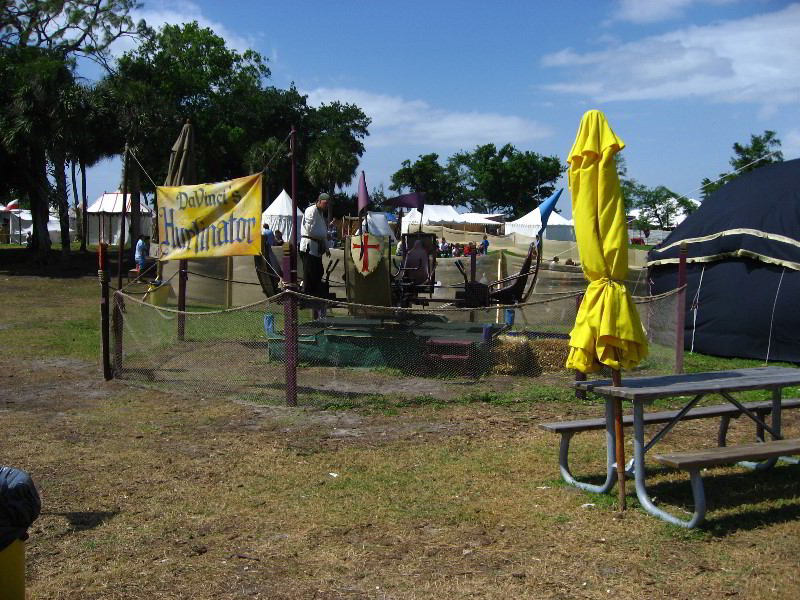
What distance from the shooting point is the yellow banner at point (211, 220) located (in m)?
9.56

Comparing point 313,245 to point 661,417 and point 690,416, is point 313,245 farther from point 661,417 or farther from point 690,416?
point 690,416

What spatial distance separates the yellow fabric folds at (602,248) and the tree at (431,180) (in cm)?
8369

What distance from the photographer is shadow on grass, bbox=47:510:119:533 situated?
5.07 meters

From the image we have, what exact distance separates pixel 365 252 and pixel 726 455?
6.16 m

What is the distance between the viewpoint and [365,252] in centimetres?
1045

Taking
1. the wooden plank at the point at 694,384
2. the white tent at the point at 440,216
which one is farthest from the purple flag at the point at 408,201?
the white tent at the point at 440,216

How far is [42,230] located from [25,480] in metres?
27.9

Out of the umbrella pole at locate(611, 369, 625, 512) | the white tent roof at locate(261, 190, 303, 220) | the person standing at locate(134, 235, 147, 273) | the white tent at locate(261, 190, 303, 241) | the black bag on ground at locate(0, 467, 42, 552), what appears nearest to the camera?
the black bag on ground at locate(0, 467, 42, 552)

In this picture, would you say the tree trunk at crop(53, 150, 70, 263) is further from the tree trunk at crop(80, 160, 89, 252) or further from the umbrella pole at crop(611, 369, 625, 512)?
the umbrella pole at crop(611, 369, 625, 512)

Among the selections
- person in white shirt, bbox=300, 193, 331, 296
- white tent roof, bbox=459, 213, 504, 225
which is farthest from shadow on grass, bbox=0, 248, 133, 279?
white tent roof, bbox=459, 213, 504, 225

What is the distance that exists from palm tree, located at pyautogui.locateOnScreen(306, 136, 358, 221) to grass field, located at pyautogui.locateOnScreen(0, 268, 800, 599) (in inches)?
2097

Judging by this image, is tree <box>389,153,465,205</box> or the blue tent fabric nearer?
the blue tent fabric

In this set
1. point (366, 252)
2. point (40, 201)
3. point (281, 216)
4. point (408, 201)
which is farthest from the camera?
point (281, 216)

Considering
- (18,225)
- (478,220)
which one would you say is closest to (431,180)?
(478,220)
